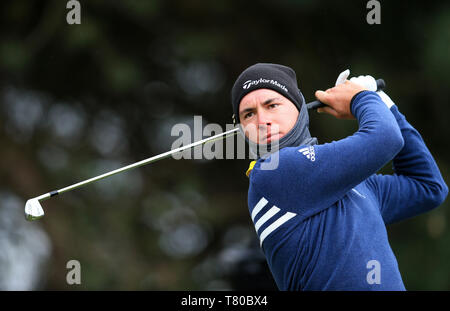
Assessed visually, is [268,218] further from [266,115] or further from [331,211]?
[266,115]

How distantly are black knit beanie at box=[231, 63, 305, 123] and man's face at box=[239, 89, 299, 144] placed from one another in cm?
1

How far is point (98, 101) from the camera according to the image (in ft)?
20.2

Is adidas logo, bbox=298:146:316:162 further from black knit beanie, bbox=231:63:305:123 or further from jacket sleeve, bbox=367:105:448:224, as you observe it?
jacket sleeve, bbox=367:105:448:224

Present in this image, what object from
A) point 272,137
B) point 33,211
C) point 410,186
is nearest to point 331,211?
point 272,137

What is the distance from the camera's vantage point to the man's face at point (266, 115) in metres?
2.01

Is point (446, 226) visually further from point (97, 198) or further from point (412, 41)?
point (97, 198)

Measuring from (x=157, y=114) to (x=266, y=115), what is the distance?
4359 millimetres

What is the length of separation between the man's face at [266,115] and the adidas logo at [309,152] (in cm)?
12

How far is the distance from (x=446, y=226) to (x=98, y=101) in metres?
3.06

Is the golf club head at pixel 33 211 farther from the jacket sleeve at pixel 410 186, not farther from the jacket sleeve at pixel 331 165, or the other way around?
the jacket sleeve at pixel 410 186

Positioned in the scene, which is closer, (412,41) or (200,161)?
(412,41)

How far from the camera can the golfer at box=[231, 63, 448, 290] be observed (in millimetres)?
1839

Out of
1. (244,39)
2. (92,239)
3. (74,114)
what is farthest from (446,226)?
(74,114)

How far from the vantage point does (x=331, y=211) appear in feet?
6.25
